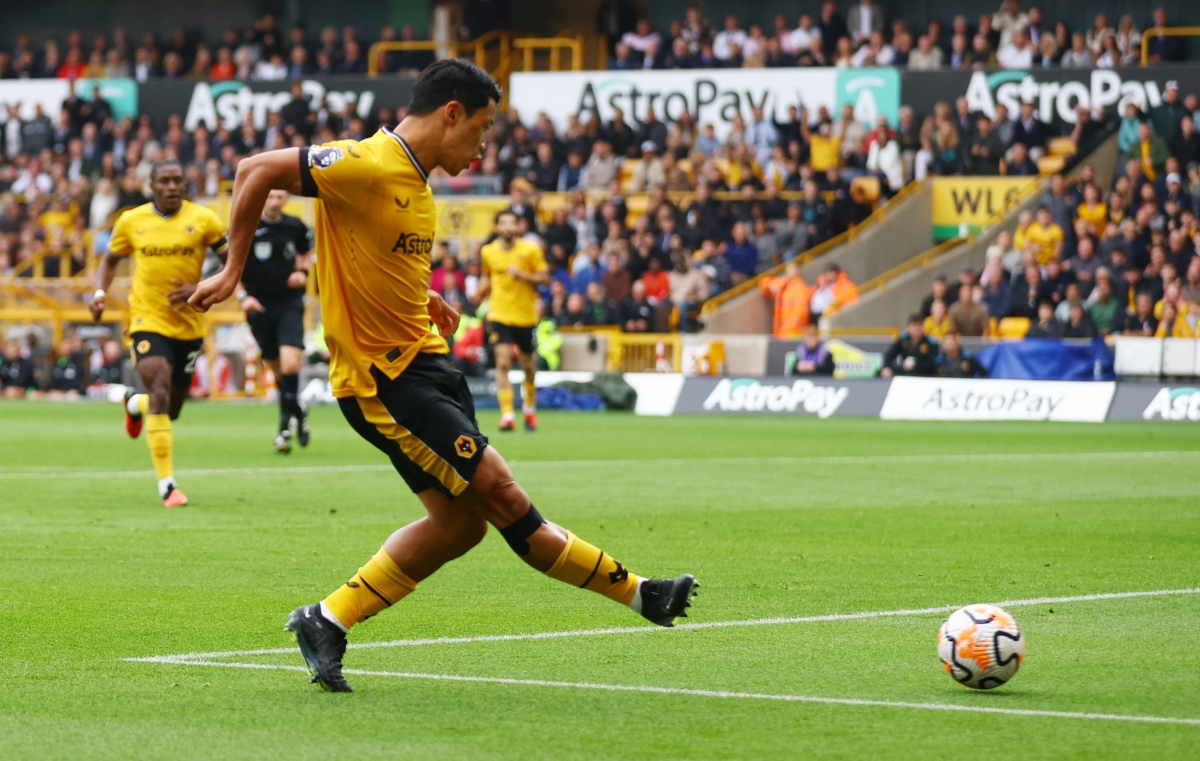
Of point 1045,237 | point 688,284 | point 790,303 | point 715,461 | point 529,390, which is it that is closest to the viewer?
point 715,461

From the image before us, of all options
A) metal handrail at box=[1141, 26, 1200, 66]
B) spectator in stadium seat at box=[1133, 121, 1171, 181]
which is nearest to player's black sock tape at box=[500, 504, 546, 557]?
spectator in stadium seat at box=[1133, 121, 1171, 181]

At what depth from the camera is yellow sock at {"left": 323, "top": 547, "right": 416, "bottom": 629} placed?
20.5 ft

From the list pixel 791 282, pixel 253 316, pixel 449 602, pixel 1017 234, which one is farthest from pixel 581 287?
pixel 449 602

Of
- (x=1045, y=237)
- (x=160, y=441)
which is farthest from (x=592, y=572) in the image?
(x=1045, y=237)

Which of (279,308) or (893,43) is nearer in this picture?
(279,308)

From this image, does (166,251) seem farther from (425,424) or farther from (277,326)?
(425,424)

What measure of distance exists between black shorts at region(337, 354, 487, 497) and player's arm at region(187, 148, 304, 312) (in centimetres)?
60

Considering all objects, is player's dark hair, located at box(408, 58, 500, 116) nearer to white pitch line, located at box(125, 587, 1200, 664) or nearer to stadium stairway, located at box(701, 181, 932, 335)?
white pitch line, located at box(125, 587, 1200, 664)

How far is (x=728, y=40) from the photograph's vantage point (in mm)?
37438

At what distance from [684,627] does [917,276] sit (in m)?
24.5

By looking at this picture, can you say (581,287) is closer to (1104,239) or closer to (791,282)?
(791,282)

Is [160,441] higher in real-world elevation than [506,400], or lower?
higher

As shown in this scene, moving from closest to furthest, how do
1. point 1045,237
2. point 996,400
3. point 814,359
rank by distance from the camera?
point 996,400 < point 814,359 < point 1045,237

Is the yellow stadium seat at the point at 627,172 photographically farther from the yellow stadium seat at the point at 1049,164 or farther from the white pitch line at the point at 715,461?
the white pitch line at the point at 715,461
